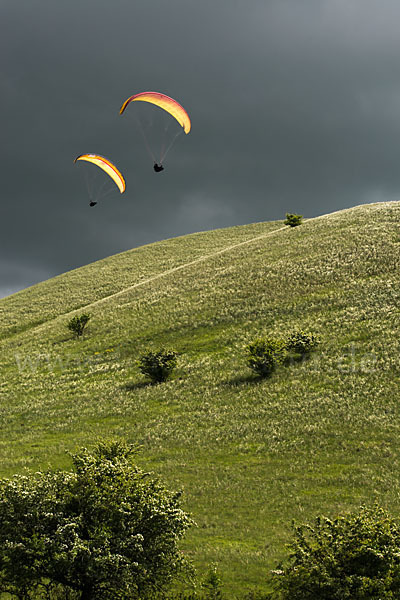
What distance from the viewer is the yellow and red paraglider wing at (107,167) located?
42438 millimetres

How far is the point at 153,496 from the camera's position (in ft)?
44.9

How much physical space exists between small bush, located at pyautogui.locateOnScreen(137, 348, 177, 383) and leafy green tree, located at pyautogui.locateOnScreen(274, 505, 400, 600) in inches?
1034

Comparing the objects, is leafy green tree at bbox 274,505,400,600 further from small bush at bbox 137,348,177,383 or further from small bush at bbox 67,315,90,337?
small bush at bbox 67,315,90,337

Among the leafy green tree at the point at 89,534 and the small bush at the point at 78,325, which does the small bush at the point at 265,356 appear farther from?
the small bush at the point at 78,325

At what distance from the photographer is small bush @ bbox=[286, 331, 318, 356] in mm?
36594

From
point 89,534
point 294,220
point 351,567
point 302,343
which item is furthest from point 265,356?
point 294,220

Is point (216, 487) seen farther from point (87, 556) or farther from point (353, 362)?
point (353, 362)

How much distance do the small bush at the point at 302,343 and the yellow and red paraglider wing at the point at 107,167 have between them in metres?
20.2

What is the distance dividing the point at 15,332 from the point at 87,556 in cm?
6402

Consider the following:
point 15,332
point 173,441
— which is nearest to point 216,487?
point 173,441

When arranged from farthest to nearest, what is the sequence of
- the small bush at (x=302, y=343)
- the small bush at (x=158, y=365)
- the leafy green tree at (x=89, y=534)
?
the small bush at (x=158, y=365), the small bush at (x=302, y=343), the leafy green tree at (x=89, y=534)

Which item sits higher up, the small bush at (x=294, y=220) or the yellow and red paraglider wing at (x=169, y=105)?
the small bush at (x=294, y=220)

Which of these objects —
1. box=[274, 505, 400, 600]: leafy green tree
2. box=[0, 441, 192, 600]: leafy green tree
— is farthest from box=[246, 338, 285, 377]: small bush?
box=[274, 505, 400, 600]: leafy green tree

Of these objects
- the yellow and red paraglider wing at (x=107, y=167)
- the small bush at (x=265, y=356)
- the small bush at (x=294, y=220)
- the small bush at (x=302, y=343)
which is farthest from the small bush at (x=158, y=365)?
the small bush at (x=294, y=220)
